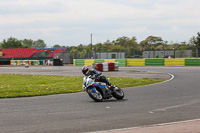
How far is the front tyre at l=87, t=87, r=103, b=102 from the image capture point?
468 inches

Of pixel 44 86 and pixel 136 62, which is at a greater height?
pixel 136 62

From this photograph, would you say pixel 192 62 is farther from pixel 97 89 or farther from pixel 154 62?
pixel 97 89

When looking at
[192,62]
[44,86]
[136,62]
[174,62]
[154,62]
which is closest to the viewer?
[44,86]

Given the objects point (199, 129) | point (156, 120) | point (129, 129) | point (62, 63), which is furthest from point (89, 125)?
point (62, 63)

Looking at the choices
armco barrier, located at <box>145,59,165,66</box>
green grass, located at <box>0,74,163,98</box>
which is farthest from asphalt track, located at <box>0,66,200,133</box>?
armco barrier, located at <box>145,59,165,66</box>

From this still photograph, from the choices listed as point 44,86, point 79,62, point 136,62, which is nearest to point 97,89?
point 44,86

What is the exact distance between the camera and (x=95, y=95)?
39.1ft

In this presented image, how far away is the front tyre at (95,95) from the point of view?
39.0ft

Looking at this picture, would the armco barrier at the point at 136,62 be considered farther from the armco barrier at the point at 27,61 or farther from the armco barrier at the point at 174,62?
the armco barrier at the point at 27,61

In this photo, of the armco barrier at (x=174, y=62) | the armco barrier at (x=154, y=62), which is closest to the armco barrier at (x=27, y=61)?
the armco barrier at (x=154, y=62)

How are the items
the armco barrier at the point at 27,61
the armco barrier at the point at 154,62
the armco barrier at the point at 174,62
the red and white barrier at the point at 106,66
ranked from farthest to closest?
the armco barrier at the point at 27,61 < the armco barrier at the point at 154,62 < the armco barrier at the point at 174,62 < the red and white barrier at the point at 106,66

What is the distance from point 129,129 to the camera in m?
7.00

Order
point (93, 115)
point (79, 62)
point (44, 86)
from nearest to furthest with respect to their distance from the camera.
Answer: point (93, 115) < point (44, 86) < point (79, 62)

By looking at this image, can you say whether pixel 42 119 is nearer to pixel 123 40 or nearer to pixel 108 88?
pixel 108 88
